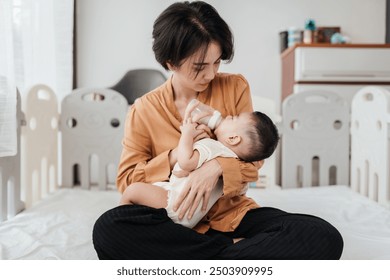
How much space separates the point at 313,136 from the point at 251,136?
0.91 metres

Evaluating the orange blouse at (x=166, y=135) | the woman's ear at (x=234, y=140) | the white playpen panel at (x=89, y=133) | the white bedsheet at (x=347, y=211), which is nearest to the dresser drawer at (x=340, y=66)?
the white bedsheet at (x=347, y=211)

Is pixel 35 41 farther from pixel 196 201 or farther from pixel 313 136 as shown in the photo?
pixel 313 136

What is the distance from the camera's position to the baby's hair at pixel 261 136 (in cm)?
74

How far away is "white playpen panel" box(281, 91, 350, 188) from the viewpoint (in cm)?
158

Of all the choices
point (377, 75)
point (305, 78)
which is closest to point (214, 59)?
point (305, 78)

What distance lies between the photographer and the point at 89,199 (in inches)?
55.5

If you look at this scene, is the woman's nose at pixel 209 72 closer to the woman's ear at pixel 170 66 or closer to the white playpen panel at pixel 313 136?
the woman's ear at pixel 170 66

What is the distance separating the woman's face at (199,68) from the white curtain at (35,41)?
46 cm

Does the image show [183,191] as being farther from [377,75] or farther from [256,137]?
[377,75]

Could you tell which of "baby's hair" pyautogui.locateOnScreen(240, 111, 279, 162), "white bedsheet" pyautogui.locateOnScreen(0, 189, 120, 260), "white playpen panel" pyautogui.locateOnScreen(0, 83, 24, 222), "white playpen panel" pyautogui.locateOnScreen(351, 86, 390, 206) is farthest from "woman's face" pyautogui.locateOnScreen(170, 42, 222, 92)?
"white playpen panel" pyautogui.locateOnScreen(351, 86, 390, 206)

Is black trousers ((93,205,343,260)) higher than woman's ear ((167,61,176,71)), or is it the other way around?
woman's ear ((167,61,176,71))

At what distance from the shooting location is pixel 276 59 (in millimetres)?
1726

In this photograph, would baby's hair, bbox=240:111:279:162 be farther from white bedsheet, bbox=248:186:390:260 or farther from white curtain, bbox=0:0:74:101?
white curtain, bbox=0:0:74:101

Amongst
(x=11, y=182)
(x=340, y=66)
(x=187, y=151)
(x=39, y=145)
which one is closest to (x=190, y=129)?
(x=187, y=151)
